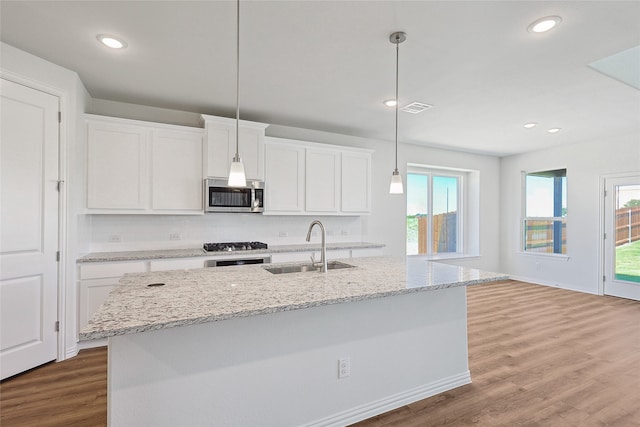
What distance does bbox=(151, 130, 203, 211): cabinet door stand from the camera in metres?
3.65

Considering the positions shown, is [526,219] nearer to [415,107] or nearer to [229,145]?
[415,107]

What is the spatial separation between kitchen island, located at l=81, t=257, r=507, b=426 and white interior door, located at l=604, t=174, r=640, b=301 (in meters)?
4.51

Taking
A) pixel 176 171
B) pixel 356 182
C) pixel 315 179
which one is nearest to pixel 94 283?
pixel 176 171

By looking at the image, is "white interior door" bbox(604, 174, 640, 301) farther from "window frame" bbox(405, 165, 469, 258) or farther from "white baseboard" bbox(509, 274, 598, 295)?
"window frame" bbox(405, 165, 469, 258)

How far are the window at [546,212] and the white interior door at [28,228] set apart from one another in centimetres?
747

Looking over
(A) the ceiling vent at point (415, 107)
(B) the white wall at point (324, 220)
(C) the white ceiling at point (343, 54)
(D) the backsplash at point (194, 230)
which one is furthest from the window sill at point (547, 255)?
(A) the ceiling vent at point (415, 107)

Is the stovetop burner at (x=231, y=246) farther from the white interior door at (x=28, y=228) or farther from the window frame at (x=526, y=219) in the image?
the window frame at (x=526, y=219)

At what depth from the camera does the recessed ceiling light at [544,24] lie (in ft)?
7.12

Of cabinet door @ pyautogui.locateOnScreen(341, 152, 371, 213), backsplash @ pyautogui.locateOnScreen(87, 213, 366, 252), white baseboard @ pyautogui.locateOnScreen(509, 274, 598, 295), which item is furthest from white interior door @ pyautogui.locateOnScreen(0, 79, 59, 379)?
white baseboard @ pyautogui.locateOnScreen(509, 274, 598, 295)

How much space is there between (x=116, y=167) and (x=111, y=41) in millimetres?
1384

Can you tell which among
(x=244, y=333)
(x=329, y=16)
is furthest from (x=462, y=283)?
(x=329, y=16)

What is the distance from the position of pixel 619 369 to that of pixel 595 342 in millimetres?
668

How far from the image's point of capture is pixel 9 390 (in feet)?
8.23

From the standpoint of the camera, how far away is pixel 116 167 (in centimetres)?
347
